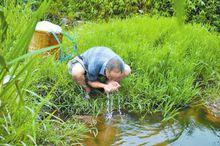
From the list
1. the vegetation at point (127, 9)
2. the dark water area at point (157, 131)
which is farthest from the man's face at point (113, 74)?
the vegetation at point (127, 9)

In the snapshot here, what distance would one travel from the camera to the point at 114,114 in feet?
14.2

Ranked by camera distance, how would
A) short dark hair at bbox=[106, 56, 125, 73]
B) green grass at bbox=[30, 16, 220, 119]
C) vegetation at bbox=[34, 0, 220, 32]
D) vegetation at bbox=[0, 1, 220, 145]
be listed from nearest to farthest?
vegetation at bbox=[0, 1, 220, 145] → short dark hair at bbox=[106, 56, 125, 73] → green grass at bbox=[30, 16, 220, 119] → vegetation at bbox=[34, 0, 220, 32]

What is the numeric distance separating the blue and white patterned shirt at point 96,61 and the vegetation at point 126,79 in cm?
20

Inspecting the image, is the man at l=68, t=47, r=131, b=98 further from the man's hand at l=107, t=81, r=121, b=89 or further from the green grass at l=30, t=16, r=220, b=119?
the green grass at l=30, t=16, r=220, b=119

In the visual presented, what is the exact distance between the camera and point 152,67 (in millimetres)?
4918

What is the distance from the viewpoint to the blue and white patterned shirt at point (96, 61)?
14.3 ft

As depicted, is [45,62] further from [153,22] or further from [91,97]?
[153,22]

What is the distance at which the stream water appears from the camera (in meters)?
3.84

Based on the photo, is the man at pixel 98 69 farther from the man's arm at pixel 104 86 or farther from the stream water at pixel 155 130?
the stream water at pixel 155 130

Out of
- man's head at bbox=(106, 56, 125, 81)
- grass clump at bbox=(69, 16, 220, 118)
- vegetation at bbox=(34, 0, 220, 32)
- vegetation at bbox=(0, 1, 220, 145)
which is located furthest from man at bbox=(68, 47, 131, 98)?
vegetation at bbox=(34, 0, 220, 32)

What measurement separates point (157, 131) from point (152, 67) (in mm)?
1024

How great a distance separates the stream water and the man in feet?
0.59

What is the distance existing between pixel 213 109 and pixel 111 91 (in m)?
1.11

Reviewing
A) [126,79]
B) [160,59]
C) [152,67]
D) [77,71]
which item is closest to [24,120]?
[77,71]
